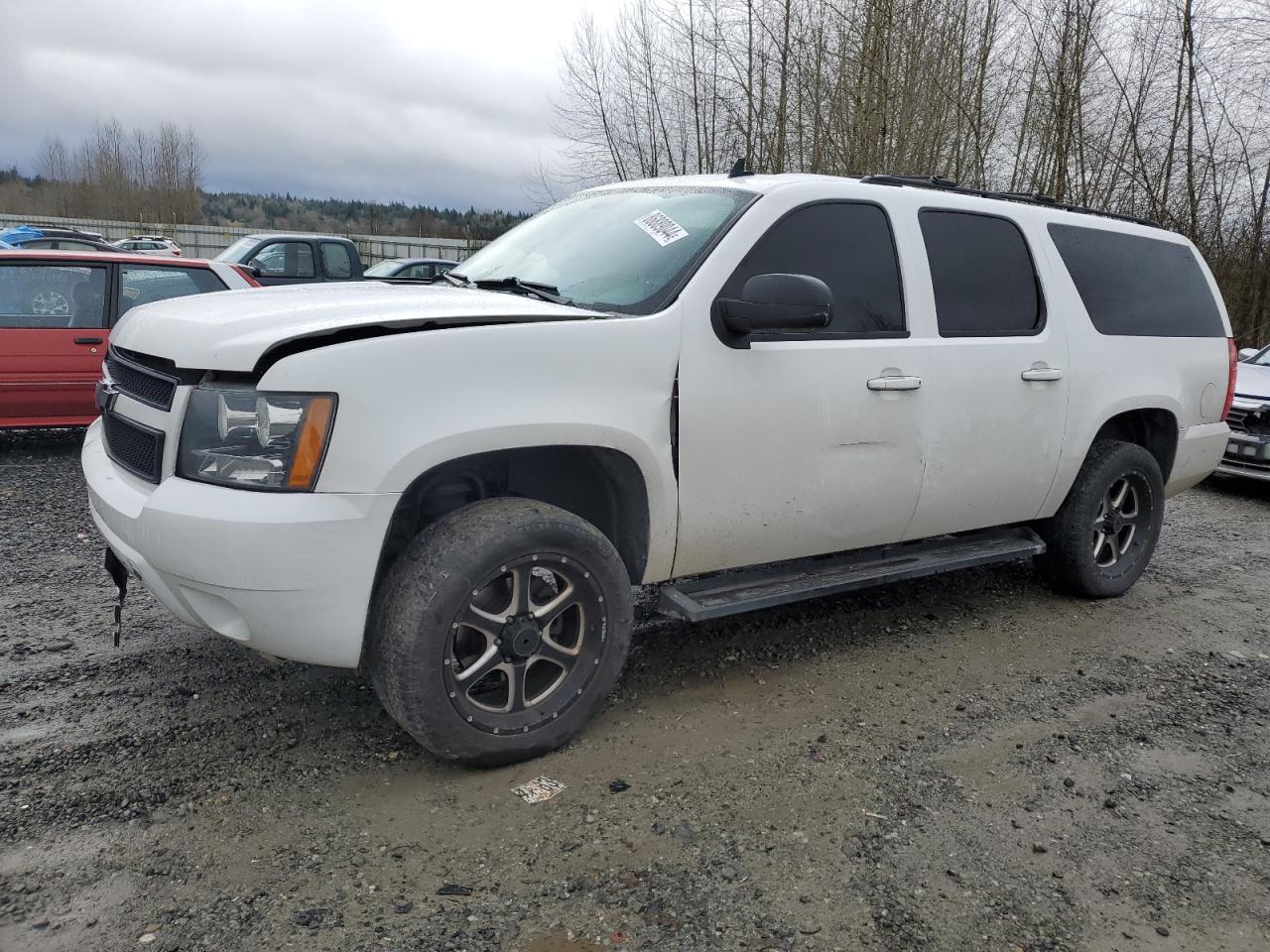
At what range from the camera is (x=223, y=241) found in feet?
131

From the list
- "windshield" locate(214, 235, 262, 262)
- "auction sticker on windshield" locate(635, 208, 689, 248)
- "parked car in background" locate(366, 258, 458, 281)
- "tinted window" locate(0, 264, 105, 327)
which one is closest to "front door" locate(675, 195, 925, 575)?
"auction sticker on windshield" locate(635, 208, 689, 248)

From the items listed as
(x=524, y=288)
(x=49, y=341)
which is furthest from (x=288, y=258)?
(x=524, y=288)

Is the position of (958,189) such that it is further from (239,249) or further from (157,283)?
(239,249)

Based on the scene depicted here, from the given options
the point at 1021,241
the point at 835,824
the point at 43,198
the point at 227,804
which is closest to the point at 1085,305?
the point at 1021,241

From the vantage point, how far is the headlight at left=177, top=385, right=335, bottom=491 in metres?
2.55

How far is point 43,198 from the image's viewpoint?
66125 mm

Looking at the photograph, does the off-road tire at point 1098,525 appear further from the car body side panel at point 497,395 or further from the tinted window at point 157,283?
the tinted window at point 157,283

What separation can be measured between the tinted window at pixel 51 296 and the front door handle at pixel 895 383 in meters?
6.20

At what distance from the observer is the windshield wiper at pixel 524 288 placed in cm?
341

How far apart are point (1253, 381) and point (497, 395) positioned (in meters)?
8.05

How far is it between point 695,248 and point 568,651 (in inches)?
57.1

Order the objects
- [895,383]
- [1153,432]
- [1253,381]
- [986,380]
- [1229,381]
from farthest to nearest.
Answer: [1253,381] < [1229,381] < [1153,432] < [986,380] < [895,383]

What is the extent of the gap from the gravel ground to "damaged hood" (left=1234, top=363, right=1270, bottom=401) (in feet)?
15.0

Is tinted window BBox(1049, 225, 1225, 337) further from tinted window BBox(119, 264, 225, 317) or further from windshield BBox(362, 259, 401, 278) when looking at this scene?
windshield BBox(362, 259, 401, 278)
